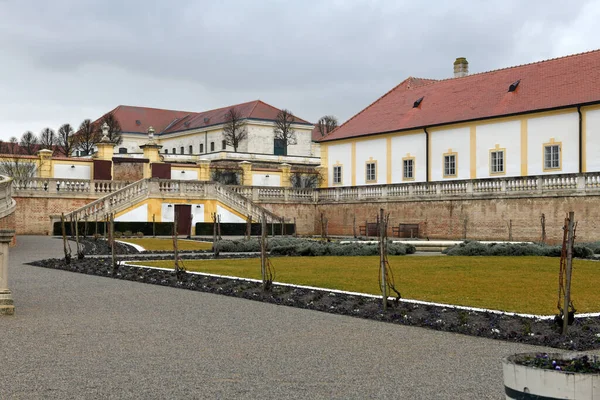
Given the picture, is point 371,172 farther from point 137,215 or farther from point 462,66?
point 137,215

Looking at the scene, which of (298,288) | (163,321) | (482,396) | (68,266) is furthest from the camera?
(68,266)

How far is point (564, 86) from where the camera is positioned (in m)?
46.5

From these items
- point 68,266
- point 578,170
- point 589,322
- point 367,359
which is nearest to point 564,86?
point 578,170

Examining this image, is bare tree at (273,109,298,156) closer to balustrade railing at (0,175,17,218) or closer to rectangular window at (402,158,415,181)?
rectangular window at (402,158,415,181)

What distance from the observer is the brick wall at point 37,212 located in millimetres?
45000

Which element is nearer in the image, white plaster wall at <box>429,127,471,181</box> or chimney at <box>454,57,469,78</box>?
white plaster wall at <box>429,127,471,181</box>

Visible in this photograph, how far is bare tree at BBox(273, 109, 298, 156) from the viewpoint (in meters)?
112

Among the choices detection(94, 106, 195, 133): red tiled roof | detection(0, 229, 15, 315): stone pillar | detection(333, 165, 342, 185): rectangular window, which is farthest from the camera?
detection(94, 106, 195, 133): red tiled roof

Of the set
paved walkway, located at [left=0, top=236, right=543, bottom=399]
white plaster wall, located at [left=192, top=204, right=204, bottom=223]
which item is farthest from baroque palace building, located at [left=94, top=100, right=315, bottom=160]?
paved walkway, located at [left=0, top=236, right=543, bottom=399]

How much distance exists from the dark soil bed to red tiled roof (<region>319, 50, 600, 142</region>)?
3099 centimetres

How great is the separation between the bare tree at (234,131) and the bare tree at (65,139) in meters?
19.3

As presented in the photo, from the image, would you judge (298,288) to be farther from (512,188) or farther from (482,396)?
(512,188)

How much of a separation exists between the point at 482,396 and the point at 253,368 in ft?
8.42

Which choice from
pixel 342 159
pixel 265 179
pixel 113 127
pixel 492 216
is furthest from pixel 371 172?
pixel 113 127
